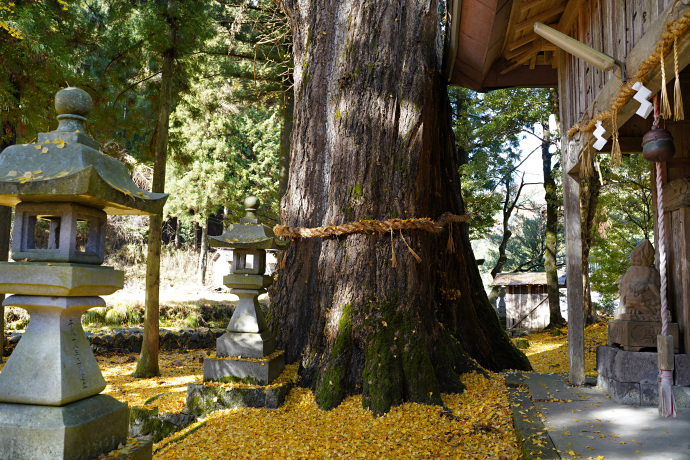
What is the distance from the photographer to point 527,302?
15.8 m

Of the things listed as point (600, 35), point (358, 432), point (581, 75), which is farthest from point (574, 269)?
point (358, 432)

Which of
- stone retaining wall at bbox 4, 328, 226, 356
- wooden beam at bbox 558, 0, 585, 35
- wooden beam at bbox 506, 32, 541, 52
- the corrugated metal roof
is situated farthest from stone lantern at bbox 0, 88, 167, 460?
the corrugated metal roof

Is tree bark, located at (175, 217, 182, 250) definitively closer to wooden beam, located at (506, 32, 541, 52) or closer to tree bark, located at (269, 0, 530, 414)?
tree bark, located at (269, 0, 530, 414)

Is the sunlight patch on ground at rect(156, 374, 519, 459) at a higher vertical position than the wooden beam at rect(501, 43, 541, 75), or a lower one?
lower

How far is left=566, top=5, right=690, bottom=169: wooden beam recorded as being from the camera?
2979 mm

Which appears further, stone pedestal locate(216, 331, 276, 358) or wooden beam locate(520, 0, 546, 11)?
stone pedestal locate(216, 331, 276, 358)

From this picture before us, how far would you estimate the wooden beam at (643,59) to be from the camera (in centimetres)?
298

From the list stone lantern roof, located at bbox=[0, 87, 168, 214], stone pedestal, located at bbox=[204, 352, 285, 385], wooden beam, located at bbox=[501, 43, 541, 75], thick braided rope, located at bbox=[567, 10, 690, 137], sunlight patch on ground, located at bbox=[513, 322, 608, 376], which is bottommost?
sunlight patch on ground, located at bbox=[513, 322, 608, 376]

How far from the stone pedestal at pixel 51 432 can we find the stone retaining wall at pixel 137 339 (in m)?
8.52

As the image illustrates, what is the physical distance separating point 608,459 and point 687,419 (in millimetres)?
1384

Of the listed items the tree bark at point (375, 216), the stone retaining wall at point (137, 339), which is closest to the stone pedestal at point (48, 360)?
the tree bark at point (375, 216)

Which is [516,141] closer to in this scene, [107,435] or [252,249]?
[252,249]

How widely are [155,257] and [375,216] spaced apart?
15.2 ft

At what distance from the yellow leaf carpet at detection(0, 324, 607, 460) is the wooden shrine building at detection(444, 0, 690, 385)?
4.68 feet
